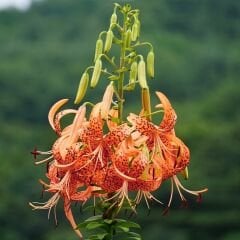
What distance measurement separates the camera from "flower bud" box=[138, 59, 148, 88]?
2.92 m

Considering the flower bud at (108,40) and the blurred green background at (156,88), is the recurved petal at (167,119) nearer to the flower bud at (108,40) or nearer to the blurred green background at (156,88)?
the flower bud at (108,40)

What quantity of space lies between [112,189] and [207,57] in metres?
52.0

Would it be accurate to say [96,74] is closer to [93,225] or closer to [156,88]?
[93,225]

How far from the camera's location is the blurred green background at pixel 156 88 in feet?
109

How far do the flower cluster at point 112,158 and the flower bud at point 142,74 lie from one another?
0.10 meters

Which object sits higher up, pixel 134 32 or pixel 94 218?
pixel 134 32

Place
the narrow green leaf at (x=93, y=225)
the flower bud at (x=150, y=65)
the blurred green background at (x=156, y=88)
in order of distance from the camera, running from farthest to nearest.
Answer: the blurred green background at (x=156, y=88)
the flower bud at (x=150, y=65)
the narrow green leaf at (x=93, y=225)

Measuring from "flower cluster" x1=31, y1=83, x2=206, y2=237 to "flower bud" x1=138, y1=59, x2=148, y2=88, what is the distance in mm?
99

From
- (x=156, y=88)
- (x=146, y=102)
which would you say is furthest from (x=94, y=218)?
(x=156, y=88)

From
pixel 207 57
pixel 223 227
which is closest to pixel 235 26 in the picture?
pixel 207 57

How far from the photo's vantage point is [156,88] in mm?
50125

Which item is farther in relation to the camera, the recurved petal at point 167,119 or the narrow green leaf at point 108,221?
the recurved petal at point 167,119

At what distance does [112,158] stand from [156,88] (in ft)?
155

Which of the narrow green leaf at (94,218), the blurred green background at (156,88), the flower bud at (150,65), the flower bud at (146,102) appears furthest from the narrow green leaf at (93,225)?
the blurred green background at (156,88)
